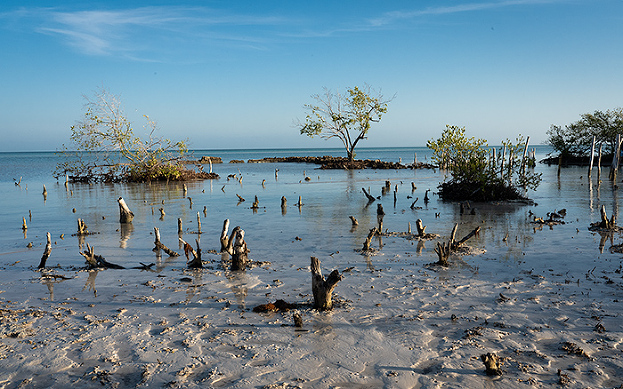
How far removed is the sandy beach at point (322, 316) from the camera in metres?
4.51

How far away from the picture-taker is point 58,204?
1967 centimetres

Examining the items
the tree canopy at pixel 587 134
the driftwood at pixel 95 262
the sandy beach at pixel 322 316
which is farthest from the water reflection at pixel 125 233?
the tree canopy at pixel 587 134

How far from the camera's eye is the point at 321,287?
606cm

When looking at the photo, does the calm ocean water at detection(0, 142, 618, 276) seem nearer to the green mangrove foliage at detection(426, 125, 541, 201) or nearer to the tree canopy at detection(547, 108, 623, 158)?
the green mangrove foliage at detection(426, 125, 541, 201)

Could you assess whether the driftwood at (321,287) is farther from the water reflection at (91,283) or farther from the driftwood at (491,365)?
the water reflection at (91,283)

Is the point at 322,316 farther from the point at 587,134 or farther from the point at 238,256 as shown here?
the point at 587,134

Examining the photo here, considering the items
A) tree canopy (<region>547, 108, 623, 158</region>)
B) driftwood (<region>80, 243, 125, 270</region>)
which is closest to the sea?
driftwood (<region>80, 243, 125, 270</region>)

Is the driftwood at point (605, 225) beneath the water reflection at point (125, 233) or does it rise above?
above

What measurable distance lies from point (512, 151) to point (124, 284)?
15.3 meters

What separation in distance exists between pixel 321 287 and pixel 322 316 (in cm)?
36

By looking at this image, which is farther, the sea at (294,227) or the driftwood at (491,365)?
the sea at (294,227)

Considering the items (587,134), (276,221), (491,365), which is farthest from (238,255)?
(587,134)

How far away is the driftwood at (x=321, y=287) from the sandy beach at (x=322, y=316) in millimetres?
169

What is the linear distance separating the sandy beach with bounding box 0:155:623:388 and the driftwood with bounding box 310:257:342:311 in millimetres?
169
